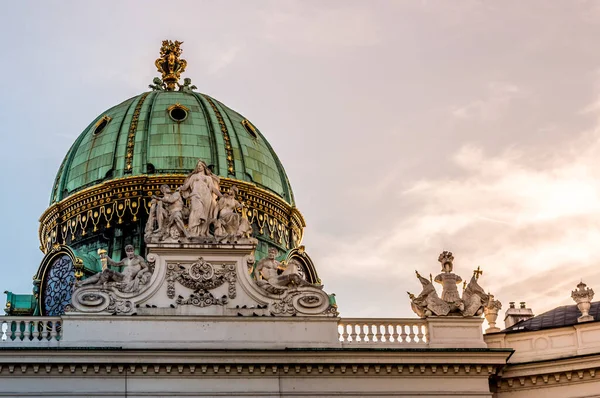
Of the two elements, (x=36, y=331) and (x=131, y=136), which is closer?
(x=36, y=331)

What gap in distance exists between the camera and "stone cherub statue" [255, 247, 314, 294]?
117ft

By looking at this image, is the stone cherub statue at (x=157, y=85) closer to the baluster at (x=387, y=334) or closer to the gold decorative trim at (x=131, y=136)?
the gold decorative trim at (x=131, y=136)

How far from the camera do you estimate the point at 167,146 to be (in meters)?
45.1

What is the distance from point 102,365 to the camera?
111ft

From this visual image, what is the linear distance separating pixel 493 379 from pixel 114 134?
17833 mm

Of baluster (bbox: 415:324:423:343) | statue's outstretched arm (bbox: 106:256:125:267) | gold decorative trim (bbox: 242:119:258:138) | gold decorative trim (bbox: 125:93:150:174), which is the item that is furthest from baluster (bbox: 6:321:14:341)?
gold decorative trim (bbox: 242:119:258:138)

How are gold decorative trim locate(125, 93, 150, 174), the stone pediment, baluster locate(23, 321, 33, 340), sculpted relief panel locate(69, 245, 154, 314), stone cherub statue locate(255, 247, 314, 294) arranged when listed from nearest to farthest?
baluster locate(23, 321, 33, 340) < sculpted relief panel locate(69, 245, 154, 314) < the stone pediment < stone cherub statue locate(255, 247, 314, 294) < gold decorative trim locate(125, 93, 150, 174)

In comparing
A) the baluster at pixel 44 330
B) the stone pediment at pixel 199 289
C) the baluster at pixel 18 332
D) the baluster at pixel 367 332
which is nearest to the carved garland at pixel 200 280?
the stone pediment at pixel 199 289

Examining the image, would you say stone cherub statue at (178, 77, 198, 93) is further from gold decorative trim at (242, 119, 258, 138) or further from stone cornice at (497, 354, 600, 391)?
stone cornice at (497, 354, 600, 391)

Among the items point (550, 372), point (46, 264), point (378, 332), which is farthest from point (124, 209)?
point (550, 372)

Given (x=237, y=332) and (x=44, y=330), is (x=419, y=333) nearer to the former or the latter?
(x=237, y=332)

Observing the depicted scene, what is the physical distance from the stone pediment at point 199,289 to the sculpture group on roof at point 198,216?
411 mm

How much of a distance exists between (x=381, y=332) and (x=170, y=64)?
1812 centimetres

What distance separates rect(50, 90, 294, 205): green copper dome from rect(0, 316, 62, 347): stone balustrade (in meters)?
10.5
